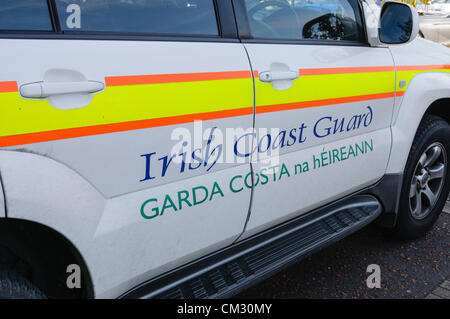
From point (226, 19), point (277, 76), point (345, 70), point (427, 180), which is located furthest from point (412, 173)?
point (226, 19)

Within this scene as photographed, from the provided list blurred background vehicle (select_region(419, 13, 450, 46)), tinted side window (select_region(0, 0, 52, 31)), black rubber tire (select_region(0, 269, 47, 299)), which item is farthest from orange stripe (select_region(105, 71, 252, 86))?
blurred background vehicle (select_region(419, 13, 450, 46))

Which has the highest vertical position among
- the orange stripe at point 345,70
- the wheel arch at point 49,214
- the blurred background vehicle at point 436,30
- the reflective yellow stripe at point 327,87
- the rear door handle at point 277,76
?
the rear door handle at point 277,76

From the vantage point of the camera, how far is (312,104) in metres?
1.88

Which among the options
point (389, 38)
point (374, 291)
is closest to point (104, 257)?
point (374, 291)

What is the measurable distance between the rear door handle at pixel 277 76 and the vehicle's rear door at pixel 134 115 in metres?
0.08

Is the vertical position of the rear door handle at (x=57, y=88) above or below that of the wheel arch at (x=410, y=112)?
above

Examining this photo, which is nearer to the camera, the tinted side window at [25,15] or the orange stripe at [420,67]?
the tinted side window at [25,15]

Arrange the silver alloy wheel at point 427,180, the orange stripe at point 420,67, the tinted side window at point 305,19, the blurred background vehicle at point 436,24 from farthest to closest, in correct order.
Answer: the blurred background vehicle at point 436,24 → the silver alloy wheel at point 427,180 → the orange stripe at point 420,67 → the tinted side window at point 305,19

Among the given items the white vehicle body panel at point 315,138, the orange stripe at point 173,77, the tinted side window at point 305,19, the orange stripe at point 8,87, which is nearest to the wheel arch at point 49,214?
the orange stripe at point 8,87

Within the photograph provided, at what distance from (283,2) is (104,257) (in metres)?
1.50

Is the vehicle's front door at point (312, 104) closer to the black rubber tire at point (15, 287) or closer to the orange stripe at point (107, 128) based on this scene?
the orange stripe at point (107, 128)

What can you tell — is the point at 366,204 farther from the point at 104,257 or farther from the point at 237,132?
the point at 104,257

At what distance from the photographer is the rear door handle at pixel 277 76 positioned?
65.2 inches

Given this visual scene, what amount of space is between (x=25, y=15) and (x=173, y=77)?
1.59 ft
